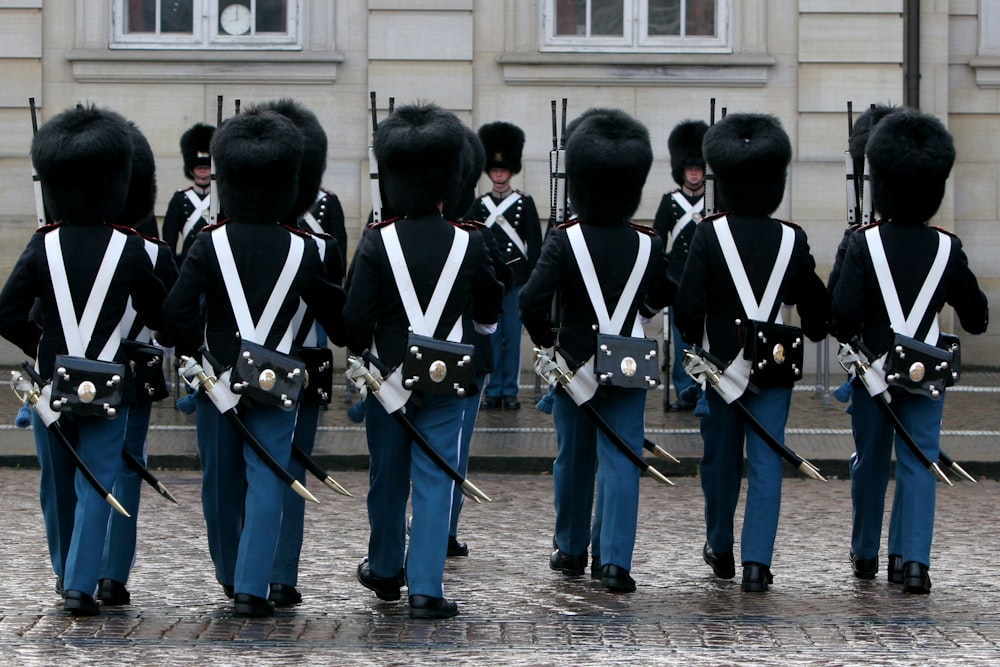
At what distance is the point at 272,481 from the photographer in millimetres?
7055

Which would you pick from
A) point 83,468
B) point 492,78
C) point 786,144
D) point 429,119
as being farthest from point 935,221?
point 83,468

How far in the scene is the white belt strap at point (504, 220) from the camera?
43.0 ft

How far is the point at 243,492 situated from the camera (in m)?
7.23

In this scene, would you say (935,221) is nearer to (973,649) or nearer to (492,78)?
(492,78)

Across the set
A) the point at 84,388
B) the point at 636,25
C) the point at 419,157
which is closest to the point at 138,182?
the point at 84,388

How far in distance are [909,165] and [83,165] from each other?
3.19 meters

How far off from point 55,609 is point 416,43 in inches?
368

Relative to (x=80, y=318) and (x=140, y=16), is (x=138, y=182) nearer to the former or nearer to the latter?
(x=80, y=318)

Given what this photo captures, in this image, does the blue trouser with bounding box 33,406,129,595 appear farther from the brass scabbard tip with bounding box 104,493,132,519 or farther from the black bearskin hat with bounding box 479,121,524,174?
the black bearskin hat with bounding box 479,121,524,174

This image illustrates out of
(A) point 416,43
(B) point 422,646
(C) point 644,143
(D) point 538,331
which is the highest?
(A) point 416,43

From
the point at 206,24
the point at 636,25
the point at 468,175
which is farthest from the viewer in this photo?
the point at 636,25

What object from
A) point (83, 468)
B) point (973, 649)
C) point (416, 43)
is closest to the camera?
point (973, 649)

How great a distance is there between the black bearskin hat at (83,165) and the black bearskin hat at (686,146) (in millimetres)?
6229

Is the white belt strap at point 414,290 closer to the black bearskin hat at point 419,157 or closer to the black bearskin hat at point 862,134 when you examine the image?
the black bearskin hat at point 419,157
